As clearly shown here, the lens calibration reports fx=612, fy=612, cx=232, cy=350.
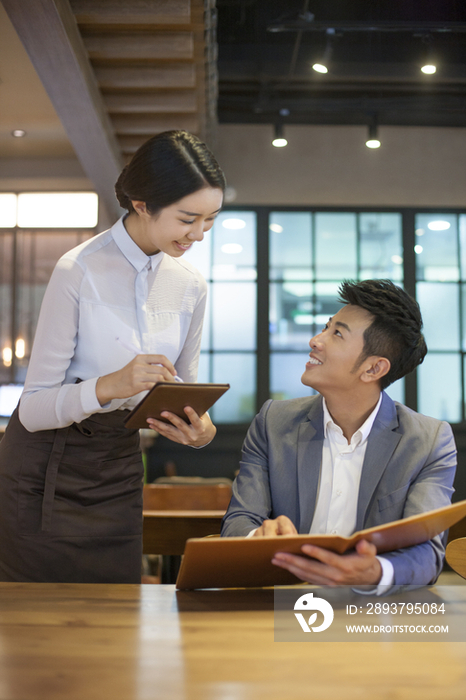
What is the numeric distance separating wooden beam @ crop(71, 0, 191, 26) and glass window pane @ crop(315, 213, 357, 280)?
3.36 metres

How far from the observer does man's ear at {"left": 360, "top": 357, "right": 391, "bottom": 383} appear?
5.49ft

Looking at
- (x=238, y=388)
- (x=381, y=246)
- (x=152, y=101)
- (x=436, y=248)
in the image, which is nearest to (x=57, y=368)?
(x=152, y=101)

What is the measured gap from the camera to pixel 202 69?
404cm

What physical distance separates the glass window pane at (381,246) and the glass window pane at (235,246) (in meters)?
1.16

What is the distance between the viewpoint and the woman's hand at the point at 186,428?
1.32 m

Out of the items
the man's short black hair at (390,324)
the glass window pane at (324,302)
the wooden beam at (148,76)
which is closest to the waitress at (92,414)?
the man's short black hair at (390,324)

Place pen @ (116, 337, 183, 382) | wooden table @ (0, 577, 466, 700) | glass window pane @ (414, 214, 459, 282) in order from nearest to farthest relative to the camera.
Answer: wooden table @ (0, 577, 466, 700) → pen @ (116, 337, 183, 382) → glass window pane @ (414, 214, 459, 282)

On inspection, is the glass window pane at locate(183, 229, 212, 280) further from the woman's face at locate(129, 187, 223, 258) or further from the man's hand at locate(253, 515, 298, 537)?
the man's hand at locate(253, 515, 298, 537)

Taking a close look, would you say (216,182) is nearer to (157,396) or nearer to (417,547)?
(157,396)

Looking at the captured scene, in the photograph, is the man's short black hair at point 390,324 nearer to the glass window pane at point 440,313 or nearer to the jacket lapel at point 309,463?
the jacket lapel at point 309,463

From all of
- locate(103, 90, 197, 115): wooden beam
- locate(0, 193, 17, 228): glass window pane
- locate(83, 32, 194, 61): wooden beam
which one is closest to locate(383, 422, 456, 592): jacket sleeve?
locate(83, 32, 194, 61): wooden beam

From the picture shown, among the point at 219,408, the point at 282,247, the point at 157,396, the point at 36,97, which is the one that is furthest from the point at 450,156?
the point at 157,396

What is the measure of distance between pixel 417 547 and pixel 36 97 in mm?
4922

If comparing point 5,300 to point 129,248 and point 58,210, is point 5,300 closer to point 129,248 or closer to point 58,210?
point 58,210
